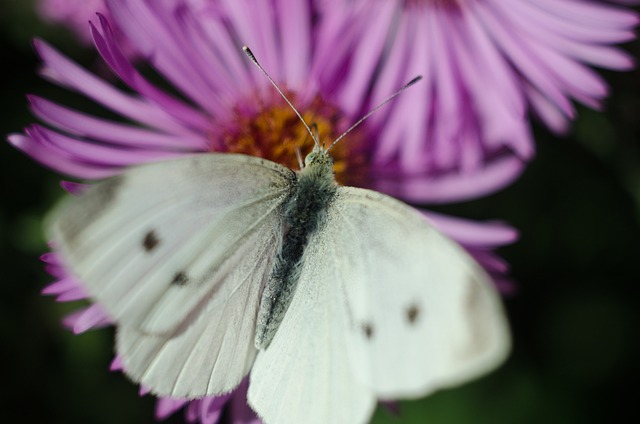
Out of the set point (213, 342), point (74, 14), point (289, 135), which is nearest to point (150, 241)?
point (213, 342)

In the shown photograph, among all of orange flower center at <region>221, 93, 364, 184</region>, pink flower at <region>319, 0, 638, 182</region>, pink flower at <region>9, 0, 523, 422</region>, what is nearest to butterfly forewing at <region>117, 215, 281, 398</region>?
pink flower at <region>9, 0, 523, 422</region>

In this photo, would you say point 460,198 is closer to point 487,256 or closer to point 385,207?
point 487,256

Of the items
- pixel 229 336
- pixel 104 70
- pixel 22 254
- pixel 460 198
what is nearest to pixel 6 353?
pixel 22 254

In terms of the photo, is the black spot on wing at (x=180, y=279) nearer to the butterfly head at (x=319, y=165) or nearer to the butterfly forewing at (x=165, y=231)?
the butterfly forewing at (x=165, y=231)

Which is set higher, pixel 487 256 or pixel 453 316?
pixel 487 256

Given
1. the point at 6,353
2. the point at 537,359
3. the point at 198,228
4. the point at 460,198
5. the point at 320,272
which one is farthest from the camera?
the point at 537,359

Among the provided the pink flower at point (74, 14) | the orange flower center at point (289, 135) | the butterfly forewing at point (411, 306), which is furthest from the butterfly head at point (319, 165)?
the pink flower at point (74, 14)

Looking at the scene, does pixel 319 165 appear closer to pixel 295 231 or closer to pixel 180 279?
pixel 295 231
